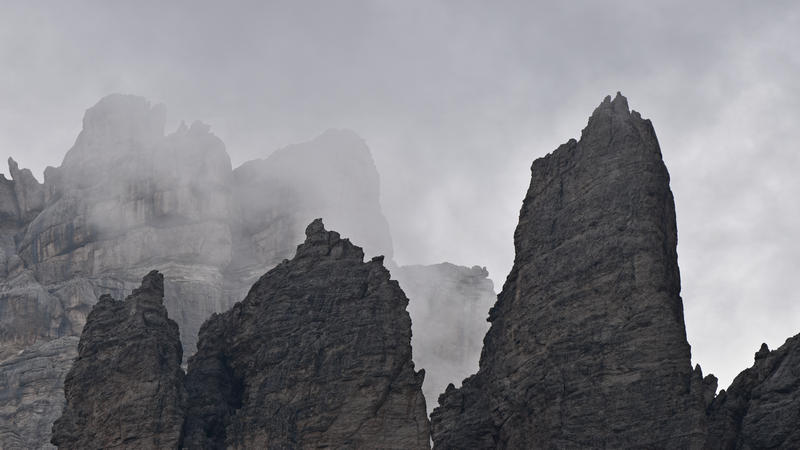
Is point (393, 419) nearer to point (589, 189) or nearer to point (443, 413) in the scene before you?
point (443, 413)

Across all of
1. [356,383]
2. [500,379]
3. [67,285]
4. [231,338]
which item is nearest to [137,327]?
[231,338]

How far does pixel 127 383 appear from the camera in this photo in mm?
104750

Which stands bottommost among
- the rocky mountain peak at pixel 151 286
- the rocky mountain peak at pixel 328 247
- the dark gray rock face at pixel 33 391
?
the rocky mountain peak at pixel 151 286

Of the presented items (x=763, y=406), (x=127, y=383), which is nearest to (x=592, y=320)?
(x=763, y=406)

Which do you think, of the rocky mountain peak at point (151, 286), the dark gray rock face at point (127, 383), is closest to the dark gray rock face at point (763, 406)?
the dark gray rock face at point (127, 383)

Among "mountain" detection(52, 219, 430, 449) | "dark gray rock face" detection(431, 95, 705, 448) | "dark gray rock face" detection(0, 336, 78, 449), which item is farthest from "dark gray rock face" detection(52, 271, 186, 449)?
"dark gray rock face" detection(0, 336, 78, 449)

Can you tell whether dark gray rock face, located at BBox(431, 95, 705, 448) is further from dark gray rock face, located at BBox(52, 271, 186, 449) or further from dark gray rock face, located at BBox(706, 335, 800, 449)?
dark gray rock face, located at BBox(52, 271, 186, 449)

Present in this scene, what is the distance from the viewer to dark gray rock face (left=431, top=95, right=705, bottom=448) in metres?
90.6

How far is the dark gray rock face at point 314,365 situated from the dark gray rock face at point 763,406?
55.8 feet

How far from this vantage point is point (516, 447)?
3853 inches

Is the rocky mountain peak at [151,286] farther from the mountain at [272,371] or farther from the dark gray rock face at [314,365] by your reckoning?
the dark gray rock face at [314,365]

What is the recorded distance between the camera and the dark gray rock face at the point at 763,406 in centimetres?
9262

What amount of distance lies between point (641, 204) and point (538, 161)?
12.3 metres

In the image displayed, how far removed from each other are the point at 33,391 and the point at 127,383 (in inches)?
3090
